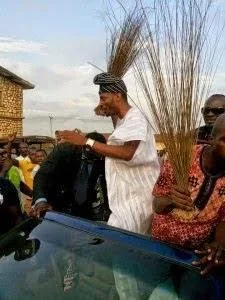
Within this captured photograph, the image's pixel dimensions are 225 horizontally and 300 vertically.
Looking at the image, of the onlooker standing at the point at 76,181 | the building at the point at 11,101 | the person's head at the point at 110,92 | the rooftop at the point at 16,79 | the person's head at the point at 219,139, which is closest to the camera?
the person's head at the point at 219,139

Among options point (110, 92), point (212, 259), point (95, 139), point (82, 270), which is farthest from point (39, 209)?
point (212, 259)

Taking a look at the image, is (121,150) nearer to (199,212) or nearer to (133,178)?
(133,178)

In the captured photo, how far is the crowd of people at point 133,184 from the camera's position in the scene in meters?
2.50

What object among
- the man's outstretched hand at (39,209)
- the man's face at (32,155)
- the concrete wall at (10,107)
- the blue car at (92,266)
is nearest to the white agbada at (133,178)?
the man's outstretched hand at (39,209)

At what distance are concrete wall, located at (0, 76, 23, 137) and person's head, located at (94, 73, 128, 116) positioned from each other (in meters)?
24.5

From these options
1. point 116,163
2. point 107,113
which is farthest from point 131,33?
point 116,163

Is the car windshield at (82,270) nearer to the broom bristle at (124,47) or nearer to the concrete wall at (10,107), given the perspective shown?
the broom bristle at (124,47)

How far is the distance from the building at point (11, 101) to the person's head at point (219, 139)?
2490 cm

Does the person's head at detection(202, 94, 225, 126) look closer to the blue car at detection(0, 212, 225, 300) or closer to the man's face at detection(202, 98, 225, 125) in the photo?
the man's face at detection(202, 98, 225, 125)

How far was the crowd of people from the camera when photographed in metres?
2.50

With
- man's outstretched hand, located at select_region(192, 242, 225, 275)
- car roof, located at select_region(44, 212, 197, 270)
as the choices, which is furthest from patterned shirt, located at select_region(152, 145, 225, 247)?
man's outstretched hand, located at select_region(192, 242, 225, 275)

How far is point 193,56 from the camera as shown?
2537mm

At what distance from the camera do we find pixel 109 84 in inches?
129

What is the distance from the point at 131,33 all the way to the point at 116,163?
0.85 metres
